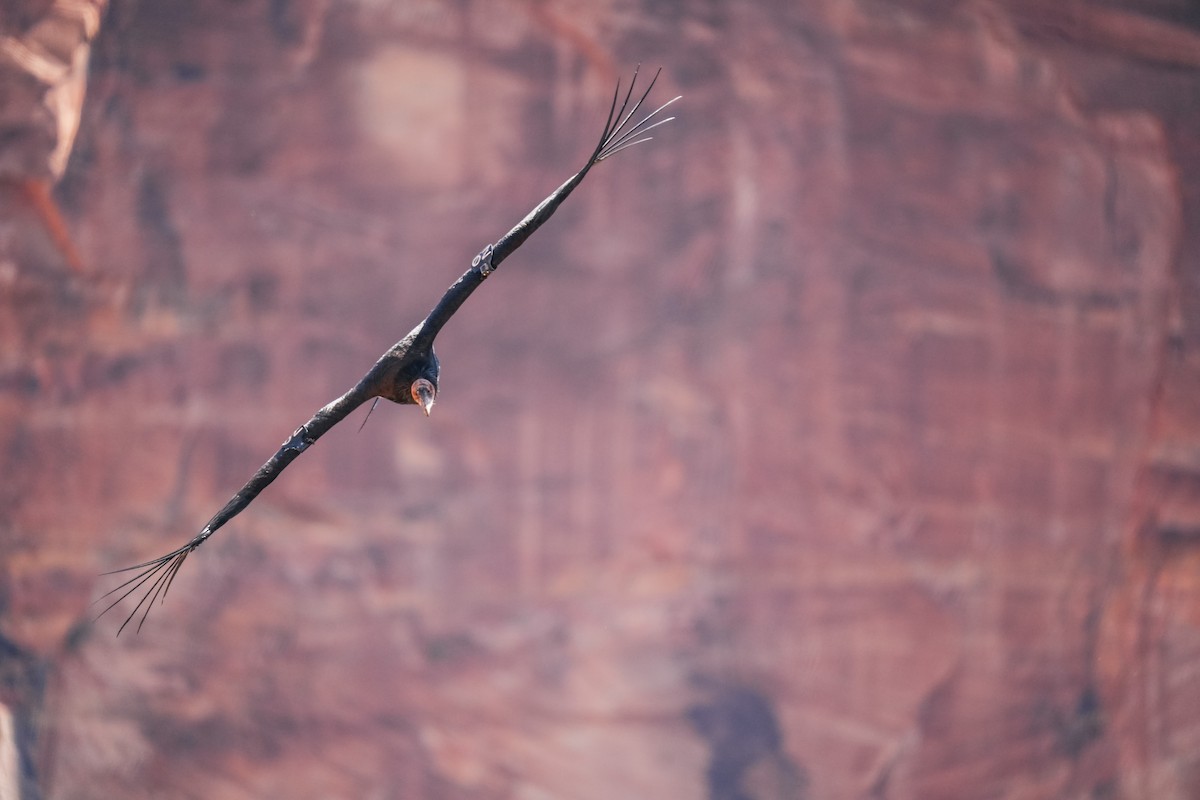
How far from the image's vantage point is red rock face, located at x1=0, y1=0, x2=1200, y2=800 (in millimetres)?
4395

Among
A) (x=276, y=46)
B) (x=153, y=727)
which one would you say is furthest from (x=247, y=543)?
(x=276, y=46)

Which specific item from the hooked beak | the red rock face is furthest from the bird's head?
the red rock face

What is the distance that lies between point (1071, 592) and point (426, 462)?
3.17 m

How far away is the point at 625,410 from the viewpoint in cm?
477

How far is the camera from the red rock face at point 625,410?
14.4 ft

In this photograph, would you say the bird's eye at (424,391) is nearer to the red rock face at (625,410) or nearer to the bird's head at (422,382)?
the bird's head at (422,382)

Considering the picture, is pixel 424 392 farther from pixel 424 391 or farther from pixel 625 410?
pixel 625 410

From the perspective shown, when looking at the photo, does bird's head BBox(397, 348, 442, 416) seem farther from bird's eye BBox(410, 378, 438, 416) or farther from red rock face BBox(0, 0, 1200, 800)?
red rock face BBox(0, 0, 1200, 800)

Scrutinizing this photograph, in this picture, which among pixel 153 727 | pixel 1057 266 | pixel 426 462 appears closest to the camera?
pixel 153 727

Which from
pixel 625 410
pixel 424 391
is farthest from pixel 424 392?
pixel 625 410

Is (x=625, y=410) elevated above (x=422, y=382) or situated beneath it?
situated beneath

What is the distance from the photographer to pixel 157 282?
14.6 ft

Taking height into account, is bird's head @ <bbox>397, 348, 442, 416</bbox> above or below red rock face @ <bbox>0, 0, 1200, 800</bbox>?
above

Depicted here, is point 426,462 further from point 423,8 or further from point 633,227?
point 423,8
